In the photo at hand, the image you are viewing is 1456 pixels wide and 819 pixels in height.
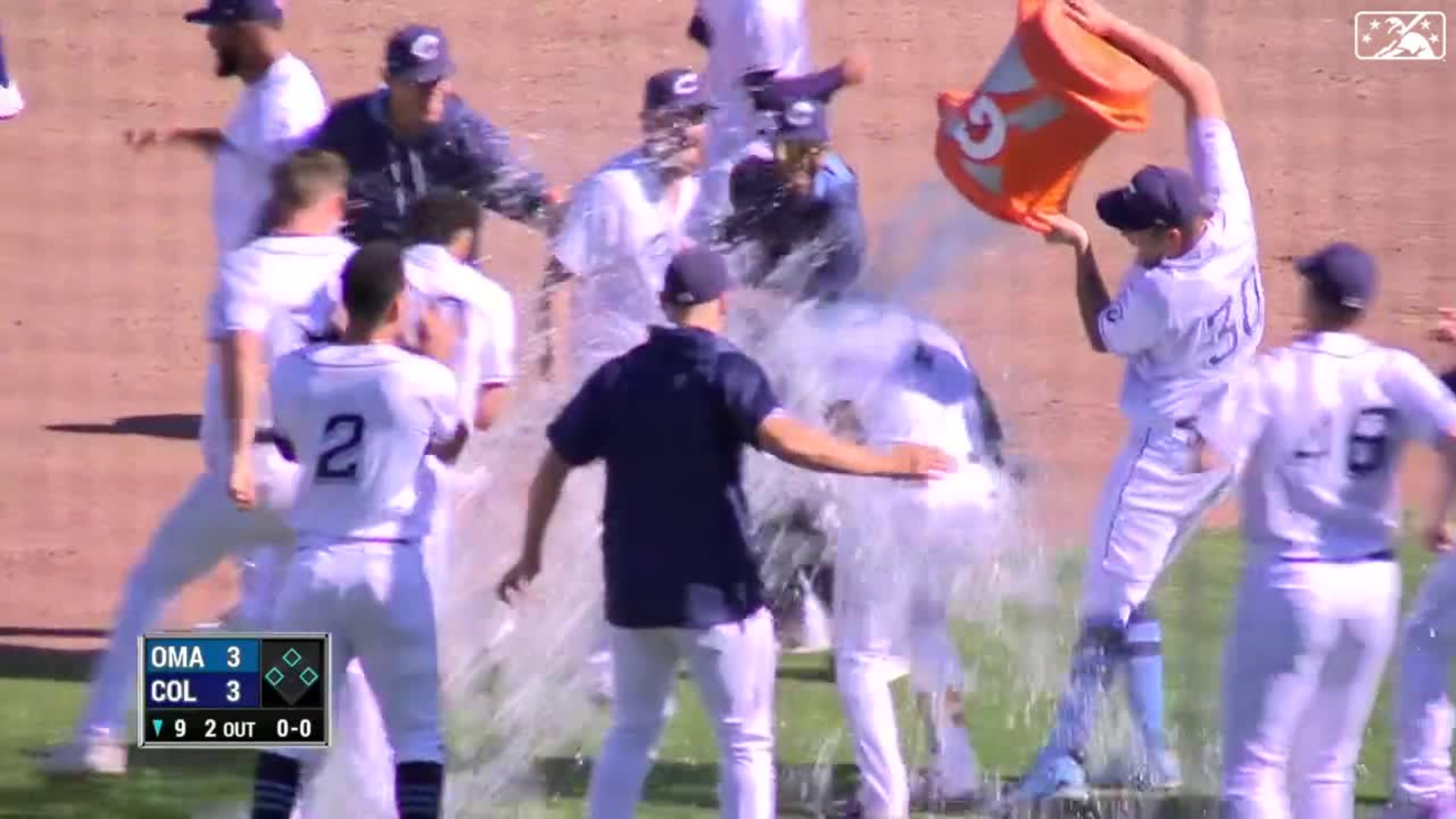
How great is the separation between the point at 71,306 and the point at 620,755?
5.50m

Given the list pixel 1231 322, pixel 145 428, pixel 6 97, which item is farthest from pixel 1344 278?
pixel 145 428

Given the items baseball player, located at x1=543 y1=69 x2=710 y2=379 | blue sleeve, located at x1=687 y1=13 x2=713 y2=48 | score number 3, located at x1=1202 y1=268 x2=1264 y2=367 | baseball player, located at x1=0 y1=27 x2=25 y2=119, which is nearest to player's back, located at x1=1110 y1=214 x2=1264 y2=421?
score number 3, located at x1=1202 y1=268 x2=1264 y2=367

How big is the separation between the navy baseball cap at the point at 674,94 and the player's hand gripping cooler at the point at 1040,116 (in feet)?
2.59

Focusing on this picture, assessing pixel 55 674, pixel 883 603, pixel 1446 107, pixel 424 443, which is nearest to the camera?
pixel 424 443

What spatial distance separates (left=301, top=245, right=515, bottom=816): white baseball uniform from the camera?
5238 mm

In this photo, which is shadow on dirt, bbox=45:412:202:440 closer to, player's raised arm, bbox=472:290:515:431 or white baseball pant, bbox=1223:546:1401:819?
player's raised arm, bbox=472:290:515:431

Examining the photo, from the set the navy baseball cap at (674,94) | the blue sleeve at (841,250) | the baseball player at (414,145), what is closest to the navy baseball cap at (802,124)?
the blue sleeve at (841,250)

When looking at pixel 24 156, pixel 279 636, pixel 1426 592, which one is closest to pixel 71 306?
pixel 24 156

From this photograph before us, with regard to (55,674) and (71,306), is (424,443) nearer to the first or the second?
→ (55,674)

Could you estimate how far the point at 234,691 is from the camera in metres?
5.21

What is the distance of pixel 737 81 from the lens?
297 inches

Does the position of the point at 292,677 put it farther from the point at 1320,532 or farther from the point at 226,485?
the point at 1320,532

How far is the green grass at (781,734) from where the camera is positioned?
5.53 meters

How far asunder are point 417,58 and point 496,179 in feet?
1.20
